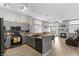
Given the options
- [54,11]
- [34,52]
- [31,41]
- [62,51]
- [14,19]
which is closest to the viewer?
[34,52]

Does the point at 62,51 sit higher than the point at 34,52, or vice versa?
the point at 34,52

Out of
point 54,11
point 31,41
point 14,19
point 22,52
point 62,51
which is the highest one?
point 54,11

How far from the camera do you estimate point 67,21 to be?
158 inches

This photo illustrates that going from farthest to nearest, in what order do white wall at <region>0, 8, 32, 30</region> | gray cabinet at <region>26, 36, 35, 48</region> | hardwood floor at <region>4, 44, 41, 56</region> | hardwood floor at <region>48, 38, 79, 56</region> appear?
gray cabinet at <region>26, 36, 35, 48</region>
white wall at <region>0, 8, 32, 30</region>
hardwood floor at <region>48, 38, 79, 56</region>
hardwood floor at <region>4, 44, 41, 56</region>

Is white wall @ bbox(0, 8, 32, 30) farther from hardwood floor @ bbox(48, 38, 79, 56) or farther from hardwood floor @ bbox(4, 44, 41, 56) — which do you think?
hardwood floor @ bbox(48, 38, 79, 56)

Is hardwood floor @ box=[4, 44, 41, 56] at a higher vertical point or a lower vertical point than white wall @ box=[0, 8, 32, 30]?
lower

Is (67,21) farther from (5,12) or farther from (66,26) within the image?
(5,12)

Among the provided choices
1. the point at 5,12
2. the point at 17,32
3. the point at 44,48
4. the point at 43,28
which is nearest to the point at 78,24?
the point at 43,28

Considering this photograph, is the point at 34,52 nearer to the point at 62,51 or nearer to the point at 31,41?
the point at 31,41

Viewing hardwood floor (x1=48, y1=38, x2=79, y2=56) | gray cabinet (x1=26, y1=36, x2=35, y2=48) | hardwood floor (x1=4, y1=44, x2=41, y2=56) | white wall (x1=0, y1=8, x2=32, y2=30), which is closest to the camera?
hardwood floor (x1=4, y1=44, x2=41, y2=56)

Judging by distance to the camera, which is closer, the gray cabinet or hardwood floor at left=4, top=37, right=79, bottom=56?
hardwood floor at left=4, top=37, right=79, bottom=56

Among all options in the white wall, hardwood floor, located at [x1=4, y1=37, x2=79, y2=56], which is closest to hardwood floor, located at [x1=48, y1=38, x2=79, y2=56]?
hardwood floor, located at [x1=4, y1=37, x2=79, y2=56]

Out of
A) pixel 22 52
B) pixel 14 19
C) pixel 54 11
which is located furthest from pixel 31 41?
pixel 54 11

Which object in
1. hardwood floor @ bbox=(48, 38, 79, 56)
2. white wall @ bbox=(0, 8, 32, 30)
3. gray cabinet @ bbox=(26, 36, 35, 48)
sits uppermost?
white wall @ bbox=(0, 8, 32, 30)
